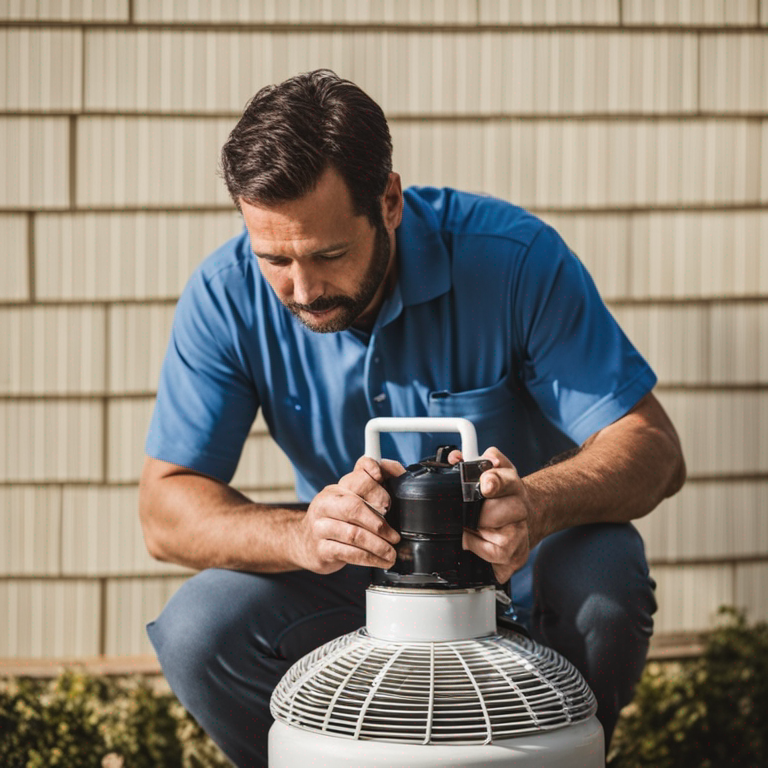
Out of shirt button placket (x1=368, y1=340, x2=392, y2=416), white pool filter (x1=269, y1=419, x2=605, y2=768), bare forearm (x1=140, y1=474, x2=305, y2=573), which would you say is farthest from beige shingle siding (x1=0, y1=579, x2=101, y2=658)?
white pool filter (x1=269, y1=419, x2=605, y2=768)

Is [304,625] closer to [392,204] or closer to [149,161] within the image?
[392,204]

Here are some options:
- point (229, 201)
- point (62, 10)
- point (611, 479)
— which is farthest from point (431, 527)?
point (62, 10)

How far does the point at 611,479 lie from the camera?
1699 millimetres

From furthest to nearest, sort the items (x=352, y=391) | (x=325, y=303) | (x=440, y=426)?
(x=352, y=391) → (x=325, y=303) → (x=440, y=426)

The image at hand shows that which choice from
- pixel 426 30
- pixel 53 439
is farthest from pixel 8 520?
pixel 426 30

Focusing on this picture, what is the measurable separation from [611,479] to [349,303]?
1.78 ft

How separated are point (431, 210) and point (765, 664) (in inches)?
64.7

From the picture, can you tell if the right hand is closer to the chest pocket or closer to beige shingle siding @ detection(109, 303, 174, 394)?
the chest pocket

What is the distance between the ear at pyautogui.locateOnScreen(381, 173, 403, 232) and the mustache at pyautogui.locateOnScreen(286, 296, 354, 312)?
18 centimetres

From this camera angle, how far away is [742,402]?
9.82ft

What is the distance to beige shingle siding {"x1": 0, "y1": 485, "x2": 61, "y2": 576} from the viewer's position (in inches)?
113

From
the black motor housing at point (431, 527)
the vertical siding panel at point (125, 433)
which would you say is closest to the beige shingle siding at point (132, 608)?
the vertical siding panel at point (125, 433)

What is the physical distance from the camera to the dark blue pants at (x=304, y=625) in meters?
1.71

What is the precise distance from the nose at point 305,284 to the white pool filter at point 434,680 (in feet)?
1.53
